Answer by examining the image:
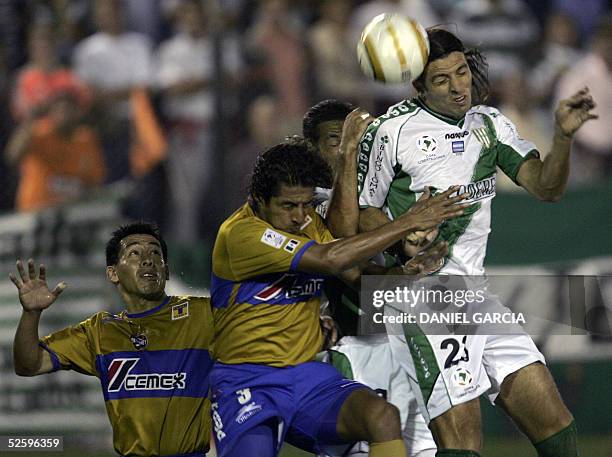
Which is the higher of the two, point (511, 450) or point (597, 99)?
point (597, 99)

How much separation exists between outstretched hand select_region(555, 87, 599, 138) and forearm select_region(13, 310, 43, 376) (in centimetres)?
281

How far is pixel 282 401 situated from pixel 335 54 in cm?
521

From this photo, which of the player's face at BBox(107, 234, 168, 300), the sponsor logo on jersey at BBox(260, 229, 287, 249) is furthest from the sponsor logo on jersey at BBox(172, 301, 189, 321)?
the sponsor logo on jersey at BBox(260, 229, 287, 249)

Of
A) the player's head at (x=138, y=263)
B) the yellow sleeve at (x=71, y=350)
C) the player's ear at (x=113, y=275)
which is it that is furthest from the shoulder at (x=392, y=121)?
the yellow sleeve at (x=71, y=350)

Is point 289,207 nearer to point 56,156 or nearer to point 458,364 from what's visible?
point 458,364

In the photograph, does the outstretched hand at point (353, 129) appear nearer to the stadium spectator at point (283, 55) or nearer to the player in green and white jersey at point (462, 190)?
the player in green and white jersey at point (462, 190)

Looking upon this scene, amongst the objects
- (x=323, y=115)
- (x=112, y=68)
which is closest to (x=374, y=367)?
(x=323, y=115)

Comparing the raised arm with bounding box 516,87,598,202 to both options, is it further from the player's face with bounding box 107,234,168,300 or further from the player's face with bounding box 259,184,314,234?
the player's face with bounding box 107,234,168,300

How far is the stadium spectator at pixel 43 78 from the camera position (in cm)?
1034

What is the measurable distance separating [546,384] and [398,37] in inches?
75.3

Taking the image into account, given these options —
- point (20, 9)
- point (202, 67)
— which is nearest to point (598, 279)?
point (202, 67)

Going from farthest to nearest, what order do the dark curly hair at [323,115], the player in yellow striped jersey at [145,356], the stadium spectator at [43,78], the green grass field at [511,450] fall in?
the stadium spectator at [43,78]
the green grass field at [511,450]
the dark curly hair at [323,115]
the player in yellow striped jersey at [145,356]

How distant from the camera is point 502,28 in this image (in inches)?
419

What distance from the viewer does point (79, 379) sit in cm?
970
